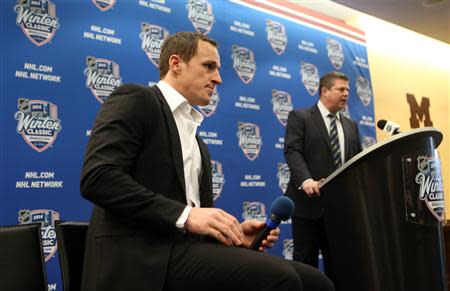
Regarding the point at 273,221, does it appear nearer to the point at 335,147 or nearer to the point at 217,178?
the point at 335,147

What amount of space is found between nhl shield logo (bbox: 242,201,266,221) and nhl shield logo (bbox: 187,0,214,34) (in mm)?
1764

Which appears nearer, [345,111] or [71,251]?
[71,251]

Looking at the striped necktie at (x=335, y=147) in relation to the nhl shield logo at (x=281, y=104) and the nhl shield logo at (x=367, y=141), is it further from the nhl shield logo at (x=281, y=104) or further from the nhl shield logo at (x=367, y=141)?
the nhl shield logo at (x=367, y=141)

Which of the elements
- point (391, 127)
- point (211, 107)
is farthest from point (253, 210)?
point (391, 127)

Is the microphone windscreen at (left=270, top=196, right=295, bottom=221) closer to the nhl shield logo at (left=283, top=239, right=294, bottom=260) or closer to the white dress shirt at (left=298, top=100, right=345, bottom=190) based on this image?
the white dress shirt at (left=298, top=100, right=345, bottom=190)

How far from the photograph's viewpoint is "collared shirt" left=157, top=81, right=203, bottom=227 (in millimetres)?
1459

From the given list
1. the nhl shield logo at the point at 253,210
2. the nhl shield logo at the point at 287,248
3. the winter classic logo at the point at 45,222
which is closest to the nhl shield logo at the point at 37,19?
the winter classic logo at the point at 45,222

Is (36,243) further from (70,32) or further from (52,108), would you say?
(70,32)

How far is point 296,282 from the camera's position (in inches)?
45.4

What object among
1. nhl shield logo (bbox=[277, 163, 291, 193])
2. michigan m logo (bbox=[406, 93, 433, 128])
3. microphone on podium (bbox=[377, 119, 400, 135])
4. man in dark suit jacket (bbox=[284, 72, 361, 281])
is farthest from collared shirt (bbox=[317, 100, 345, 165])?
michigan m logo (bbox=[406, 93, 433, 128])

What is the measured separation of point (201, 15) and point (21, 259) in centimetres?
325

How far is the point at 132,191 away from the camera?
1.19 m

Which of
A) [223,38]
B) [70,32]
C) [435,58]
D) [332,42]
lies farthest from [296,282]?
[435,58]

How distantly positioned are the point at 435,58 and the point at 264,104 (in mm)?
4620
